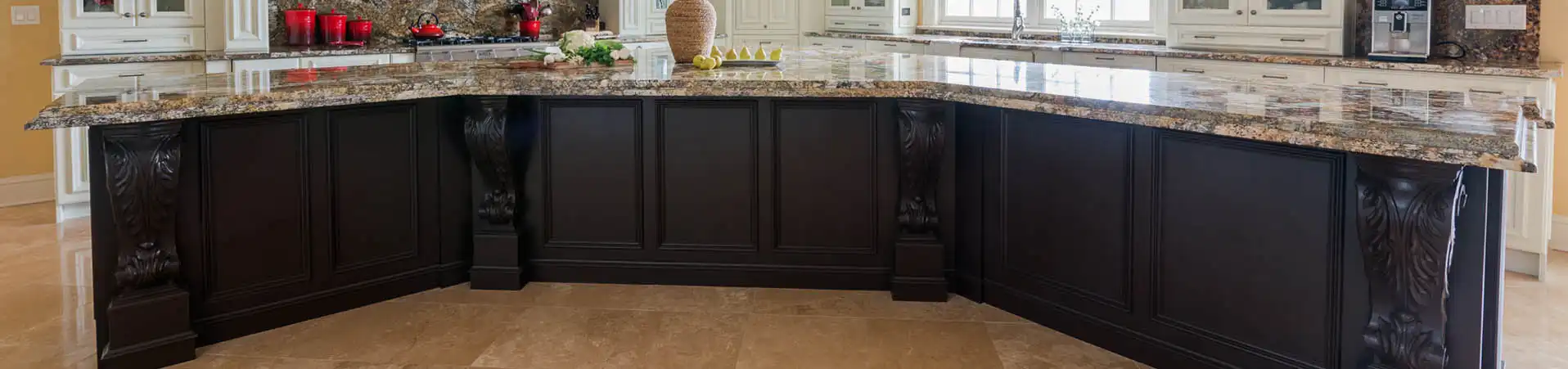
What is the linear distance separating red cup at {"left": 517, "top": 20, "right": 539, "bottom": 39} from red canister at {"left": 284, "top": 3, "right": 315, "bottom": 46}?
162cm

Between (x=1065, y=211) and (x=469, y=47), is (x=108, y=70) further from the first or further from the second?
(x=1065, y=211)

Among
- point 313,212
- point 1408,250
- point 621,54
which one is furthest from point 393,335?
point 1408,250

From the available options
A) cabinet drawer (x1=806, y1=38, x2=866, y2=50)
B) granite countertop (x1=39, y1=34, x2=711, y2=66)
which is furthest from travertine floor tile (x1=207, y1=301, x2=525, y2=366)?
cabinet drawer (x1=806, y1=38, x2=866, y2=50)

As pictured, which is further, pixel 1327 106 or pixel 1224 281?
pixel 1224 281

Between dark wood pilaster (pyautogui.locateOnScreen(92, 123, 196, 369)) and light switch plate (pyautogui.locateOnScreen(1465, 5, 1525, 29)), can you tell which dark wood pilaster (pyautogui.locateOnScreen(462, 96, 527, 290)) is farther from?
light switch plate (pyautogui.locateOnScreen(1465, 5, 1525, 29))

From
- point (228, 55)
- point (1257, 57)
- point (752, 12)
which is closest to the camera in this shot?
point (1257, 57)

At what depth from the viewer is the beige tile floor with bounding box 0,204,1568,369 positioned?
11.0 feet

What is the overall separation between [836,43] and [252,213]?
5641 mm

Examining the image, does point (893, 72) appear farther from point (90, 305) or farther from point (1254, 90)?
point (90, 305)

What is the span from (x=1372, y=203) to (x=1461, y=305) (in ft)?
1.01

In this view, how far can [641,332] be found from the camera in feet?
12.0

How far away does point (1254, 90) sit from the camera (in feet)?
10.7

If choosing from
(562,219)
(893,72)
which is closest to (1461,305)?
(893,72)

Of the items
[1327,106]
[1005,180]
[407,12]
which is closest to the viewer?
[1327,106]
